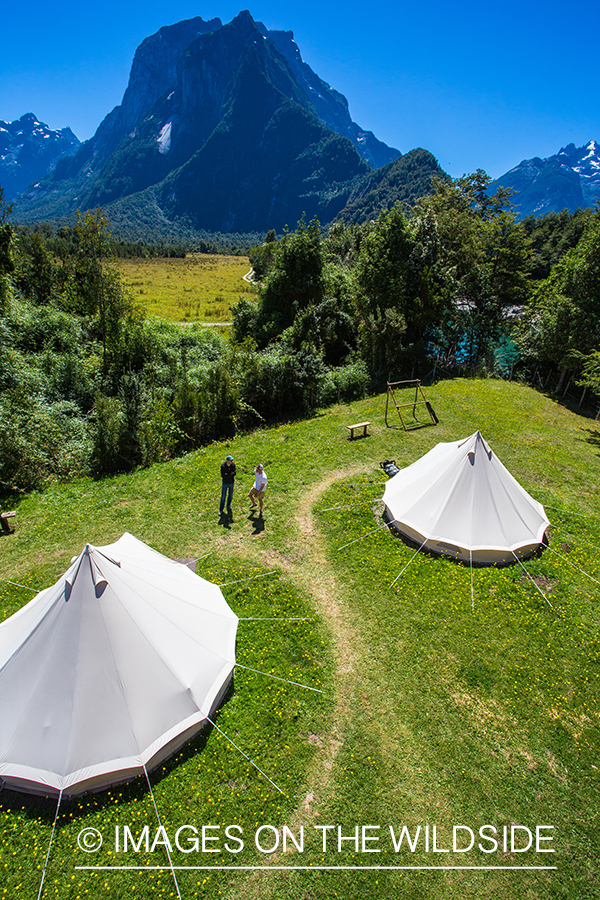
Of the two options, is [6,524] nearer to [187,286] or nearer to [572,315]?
[572,315]

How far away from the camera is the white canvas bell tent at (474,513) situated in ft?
33.9

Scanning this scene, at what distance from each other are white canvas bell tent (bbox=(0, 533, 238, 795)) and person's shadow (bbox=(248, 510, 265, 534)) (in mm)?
4464

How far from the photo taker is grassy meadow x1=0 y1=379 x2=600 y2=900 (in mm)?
5461

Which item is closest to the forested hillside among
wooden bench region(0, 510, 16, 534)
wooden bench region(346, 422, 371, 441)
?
wooden bench region(0, 510, 16, 534)

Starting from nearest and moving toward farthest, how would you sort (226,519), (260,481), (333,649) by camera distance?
1. (333,649)
2. (260,481)
3. (226,519)

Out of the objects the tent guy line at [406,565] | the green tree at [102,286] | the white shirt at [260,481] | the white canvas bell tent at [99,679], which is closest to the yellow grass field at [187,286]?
the green tree at [102,286]

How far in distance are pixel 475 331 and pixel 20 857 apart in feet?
101

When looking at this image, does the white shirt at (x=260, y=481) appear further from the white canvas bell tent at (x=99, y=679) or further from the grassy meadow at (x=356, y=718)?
the white canvas bell tent at (x=99, y=679)

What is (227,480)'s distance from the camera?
12.0 m

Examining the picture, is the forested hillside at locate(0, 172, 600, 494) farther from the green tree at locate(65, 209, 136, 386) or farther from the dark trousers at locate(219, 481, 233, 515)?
the dark trousers at locate(219, 481, 233, 515)

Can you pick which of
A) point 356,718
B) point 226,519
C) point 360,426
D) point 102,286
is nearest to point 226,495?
point 226,519

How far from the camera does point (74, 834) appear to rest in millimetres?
5707
